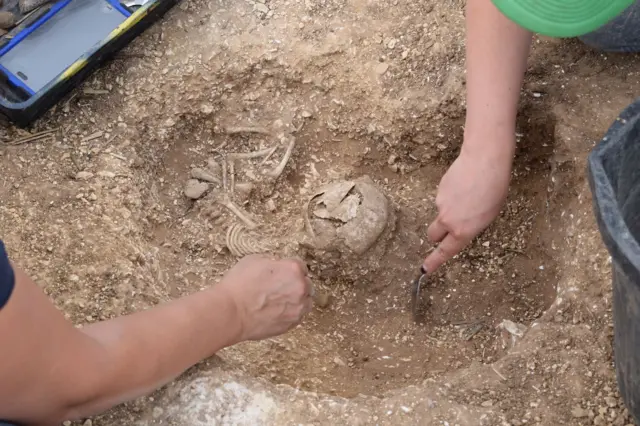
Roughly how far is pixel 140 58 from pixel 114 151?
13.4 inches

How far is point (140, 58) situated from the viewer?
2152 millimetres

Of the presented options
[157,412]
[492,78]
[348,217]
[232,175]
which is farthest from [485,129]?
[157,412]

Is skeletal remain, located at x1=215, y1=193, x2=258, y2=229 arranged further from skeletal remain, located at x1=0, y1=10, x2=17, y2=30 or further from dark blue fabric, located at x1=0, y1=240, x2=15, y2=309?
dark blue fabric, located at x1=0, y1=240, x2=15, y2=309

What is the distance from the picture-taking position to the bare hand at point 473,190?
1567 millimetres

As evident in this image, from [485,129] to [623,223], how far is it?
1.75ft

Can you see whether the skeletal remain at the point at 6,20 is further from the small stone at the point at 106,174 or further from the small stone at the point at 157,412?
the small stone at the point at 157,412

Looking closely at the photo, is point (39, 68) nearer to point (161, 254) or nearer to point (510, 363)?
point (161, 254)

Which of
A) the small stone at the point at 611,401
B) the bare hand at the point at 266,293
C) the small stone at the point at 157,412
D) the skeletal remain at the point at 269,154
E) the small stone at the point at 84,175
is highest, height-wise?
the small stone at the point at 84,175

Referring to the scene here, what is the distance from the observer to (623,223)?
1.12 metres

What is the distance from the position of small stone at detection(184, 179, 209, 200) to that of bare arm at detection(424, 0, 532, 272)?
74 cm

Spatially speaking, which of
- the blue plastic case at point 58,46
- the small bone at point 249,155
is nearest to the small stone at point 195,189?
the small bone at point 249,155

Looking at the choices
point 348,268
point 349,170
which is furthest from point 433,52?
point 348,268

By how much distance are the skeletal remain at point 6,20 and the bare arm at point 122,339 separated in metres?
1.17

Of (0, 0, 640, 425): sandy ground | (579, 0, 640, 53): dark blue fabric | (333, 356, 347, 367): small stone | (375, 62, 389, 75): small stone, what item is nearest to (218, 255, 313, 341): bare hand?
(0, 0, 640, 425): sandy ground
